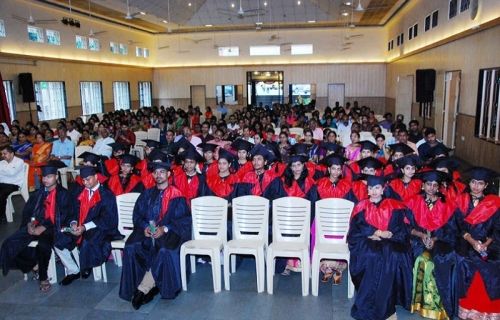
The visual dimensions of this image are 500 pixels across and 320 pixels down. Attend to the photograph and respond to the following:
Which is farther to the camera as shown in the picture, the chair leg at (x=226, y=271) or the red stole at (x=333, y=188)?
the red stole at (x=333, y=188)

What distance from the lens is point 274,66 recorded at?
25.5 metres

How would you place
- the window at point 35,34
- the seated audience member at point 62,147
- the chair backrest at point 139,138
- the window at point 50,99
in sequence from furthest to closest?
the window at point 50,99 < the window at point 35,34 < the chair backrest at point 139,138 < the seated audience member at point 62,147

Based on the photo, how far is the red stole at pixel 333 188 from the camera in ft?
18.4

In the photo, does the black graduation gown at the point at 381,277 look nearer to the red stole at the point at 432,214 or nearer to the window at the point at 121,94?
the red stole at the point at 432,214

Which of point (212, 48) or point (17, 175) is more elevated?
point (212, 48)

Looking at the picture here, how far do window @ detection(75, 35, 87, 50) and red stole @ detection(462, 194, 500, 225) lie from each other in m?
17.9

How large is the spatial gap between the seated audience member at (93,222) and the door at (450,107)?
10.4 meters

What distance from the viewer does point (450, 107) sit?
1279 centimetres

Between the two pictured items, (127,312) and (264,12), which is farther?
(264,12)

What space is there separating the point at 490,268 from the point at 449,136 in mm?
9525

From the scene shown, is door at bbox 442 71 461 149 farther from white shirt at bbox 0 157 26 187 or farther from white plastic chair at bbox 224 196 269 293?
white shirt at bbox 0 157 26 187

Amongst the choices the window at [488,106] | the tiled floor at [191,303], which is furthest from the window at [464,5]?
the tiled floor at [191,303]

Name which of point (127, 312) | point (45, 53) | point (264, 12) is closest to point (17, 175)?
point (127, 312)

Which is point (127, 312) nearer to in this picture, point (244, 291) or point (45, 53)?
point (244, 291)
